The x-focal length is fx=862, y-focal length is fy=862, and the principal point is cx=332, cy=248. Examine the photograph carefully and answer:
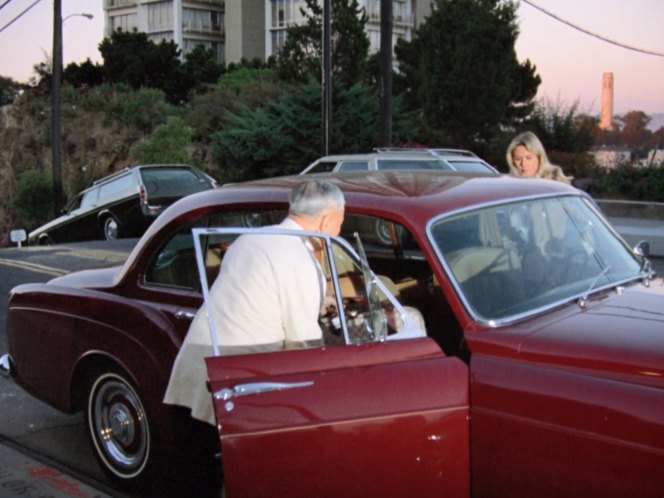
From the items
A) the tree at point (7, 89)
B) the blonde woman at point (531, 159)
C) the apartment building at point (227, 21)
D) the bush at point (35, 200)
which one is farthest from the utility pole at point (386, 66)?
the tree at point (7, 89)

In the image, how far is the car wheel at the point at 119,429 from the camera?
4.49 meters

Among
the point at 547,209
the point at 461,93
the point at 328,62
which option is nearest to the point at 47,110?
the point at 461,93

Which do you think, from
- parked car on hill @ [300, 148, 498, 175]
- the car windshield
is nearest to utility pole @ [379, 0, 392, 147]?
parked car on hill @ [300, 148, 498, 175]

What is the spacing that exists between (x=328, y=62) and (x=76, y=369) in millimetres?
17601

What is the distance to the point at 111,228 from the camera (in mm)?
17969

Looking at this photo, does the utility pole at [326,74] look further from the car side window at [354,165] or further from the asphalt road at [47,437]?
the asphalt road at [47,437]

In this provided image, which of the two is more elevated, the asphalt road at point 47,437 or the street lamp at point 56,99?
the street lamp at point 56,99

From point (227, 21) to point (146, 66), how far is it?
13521 mm

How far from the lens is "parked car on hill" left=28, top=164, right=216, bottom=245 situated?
17.6 meters

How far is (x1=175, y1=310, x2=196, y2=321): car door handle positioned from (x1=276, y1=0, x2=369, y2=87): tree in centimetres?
3270

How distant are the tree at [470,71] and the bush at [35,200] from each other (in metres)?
13.9

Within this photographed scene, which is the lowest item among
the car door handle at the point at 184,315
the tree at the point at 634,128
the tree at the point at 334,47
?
the car door handle at the point at 184,315

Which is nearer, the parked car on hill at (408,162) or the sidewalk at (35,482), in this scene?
the sidewalk at (35,482)

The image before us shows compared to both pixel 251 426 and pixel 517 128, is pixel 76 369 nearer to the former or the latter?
pixel 251 426
